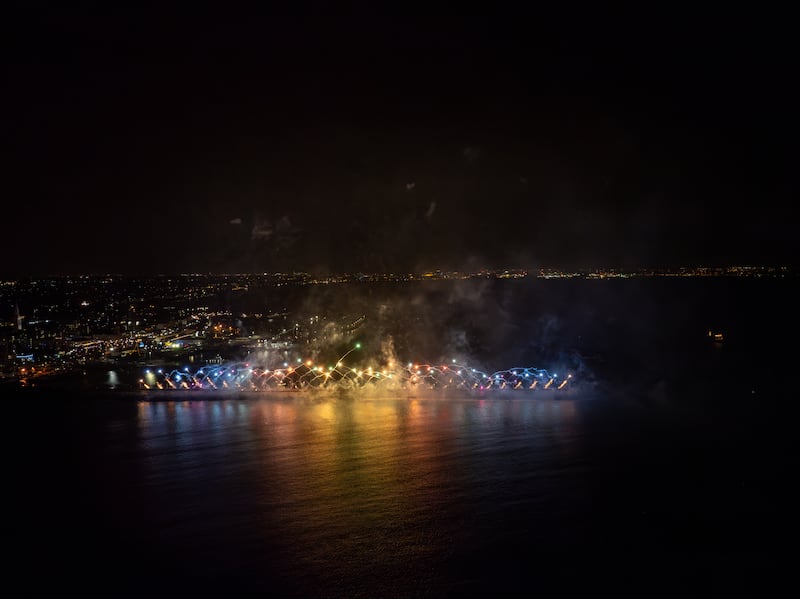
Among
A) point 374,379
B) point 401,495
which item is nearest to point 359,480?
point 401,495

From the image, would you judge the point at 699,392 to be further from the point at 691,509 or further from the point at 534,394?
the point at 691,509

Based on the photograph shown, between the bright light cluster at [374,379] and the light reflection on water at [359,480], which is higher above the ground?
the bright light cluster at [374,379]

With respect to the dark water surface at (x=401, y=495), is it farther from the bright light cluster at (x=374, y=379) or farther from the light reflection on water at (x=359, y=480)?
the bright light cluster at (x=374, y=379)

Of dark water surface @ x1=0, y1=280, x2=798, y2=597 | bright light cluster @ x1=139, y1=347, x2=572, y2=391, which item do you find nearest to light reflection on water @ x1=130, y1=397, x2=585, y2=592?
dark water surface @ x1=0, y1=280, x2=798, y2=597

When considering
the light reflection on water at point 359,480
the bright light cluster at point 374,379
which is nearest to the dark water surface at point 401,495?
the light reflection on water at point 359,480

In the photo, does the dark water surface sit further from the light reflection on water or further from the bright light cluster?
the bright light cluster

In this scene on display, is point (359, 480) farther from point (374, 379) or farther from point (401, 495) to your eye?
point (374, 379)
